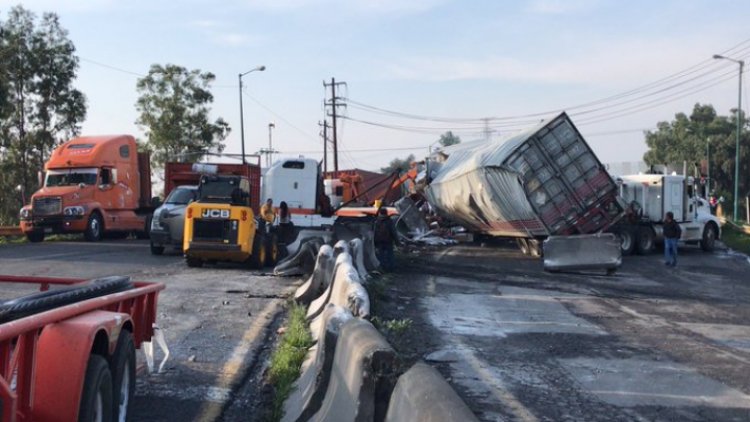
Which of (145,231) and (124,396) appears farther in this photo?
(145,231)

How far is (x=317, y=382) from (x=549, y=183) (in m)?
17.1

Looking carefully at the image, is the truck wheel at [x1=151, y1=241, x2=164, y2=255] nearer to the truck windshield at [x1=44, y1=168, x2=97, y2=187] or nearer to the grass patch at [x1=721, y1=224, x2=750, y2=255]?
the truck windshield at [x1=44, y1=168, x2=97, y2=187]

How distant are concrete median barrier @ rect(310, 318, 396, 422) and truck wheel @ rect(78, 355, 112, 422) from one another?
4.61ft

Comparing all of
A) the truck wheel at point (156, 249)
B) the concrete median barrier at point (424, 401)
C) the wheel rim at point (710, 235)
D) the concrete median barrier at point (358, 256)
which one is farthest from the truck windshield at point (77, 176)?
the concrete median barrier at point (424, 401)

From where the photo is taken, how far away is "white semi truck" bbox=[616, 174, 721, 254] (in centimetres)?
2812

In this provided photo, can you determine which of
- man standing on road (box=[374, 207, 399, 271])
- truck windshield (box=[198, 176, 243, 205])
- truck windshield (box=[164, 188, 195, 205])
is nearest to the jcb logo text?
truck windshield (box=[198, 176, 243, 205])

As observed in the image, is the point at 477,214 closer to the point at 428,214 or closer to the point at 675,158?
the point at 428,214

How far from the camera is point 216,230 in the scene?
1839cm

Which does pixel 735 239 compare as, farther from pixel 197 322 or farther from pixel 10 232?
pixel 197 322

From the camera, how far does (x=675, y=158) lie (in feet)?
270

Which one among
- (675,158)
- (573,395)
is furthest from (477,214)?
(675,158)

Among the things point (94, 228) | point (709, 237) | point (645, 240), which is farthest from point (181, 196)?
point (709, 237)

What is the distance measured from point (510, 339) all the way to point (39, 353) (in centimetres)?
719

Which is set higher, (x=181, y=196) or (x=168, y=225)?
(x=181, y=196)
